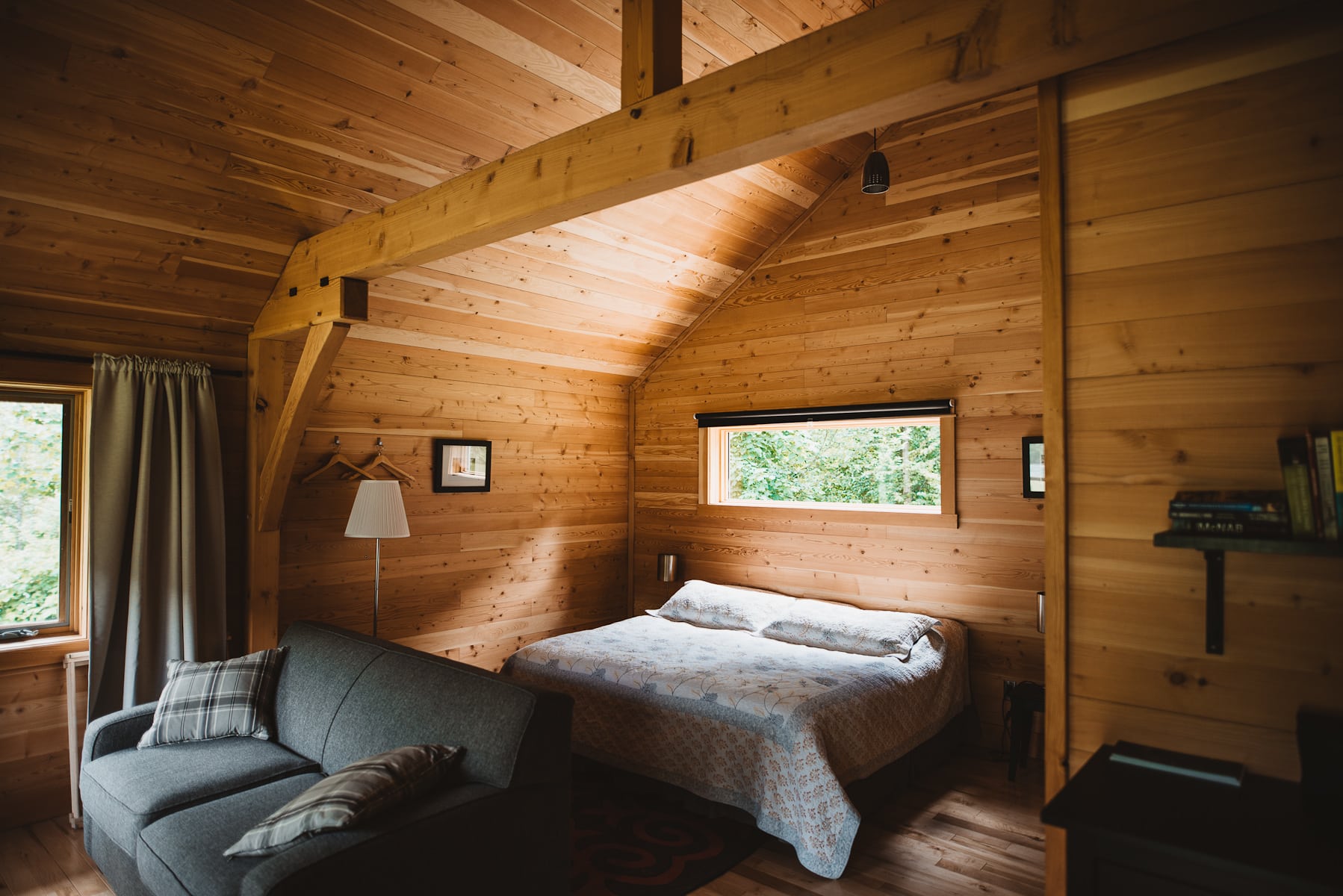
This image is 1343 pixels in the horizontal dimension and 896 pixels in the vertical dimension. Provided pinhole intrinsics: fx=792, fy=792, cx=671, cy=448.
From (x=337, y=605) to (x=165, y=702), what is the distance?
1.38m

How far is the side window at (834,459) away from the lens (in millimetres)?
4617

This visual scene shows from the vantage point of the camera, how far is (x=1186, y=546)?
4.78 ft

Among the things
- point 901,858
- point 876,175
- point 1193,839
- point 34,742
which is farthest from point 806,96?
point 34,742

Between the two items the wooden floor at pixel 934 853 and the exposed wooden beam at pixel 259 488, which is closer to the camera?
the wooden floor at pixel 934 853

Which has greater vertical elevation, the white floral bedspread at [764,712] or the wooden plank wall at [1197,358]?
the wooden plank wall at [1197,358]

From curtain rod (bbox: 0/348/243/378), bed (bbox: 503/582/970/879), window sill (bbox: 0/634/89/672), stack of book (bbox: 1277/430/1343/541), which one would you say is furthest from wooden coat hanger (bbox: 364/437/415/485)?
stack of book (bbox: 1277/430/1343/541)

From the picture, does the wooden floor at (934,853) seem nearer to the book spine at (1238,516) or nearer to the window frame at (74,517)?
the book spine at (1238,516)

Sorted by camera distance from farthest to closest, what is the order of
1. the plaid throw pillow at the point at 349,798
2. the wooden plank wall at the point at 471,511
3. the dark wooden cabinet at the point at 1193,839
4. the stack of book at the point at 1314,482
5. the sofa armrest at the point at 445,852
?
the wooden plank wall at the point at 471,511 → the plaid throw pillow at the point at 349,798 → the sofa armrest at the point at 445,852 → the stack of book at the point at 1314,482 → the dark wooden cabinet at the point at 1193,839

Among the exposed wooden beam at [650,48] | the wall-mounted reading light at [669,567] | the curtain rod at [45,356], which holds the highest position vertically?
the exposed wooden beam at [650,48]

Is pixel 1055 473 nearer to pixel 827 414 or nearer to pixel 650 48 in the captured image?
pixel 650 48

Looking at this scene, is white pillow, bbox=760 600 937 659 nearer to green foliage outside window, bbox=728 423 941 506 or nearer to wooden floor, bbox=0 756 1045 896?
wooden floor, bbox=0 756 1045 896

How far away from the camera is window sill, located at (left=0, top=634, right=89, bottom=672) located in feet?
11.0

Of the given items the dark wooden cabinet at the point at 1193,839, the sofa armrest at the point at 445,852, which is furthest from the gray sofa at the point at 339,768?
the dark wooden cabinet at the point at 1193,839

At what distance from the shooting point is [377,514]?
3.91 metres
